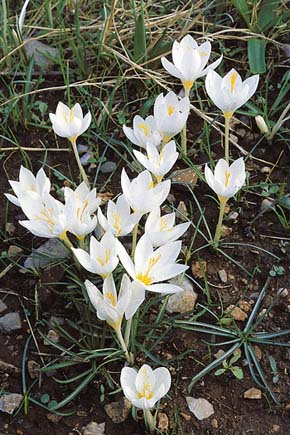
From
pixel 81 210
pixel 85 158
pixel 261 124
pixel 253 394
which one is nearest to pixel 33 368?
pixel 81 210

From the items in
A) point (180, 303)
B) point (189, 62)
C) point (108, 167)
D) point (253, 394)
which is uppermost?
point (189, 62)

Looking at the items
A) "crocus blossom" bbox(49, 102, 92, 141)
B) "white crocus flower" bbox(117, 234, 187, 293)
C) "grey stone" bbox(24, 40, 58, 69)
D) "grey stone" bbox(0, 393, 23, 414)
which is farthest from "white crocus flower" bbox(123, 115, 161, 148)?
"grey stone" bbox(24, 40, 58, 69)

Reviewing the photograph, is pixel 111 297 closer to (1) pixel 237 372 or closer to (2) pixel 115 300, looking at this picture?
(2) pixel 115 300

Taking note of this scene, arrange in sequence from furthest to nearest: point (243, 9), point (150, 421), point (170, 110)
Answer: point (243, 9)
point (170, 110)
point (150, 421)

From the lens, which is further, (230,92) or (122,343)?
(230,92)

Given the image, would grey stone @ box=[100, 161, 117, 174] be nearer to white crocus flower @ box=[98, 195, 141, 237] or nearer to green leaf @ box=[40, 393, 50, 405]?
white crocus flower @ box=[98, 195, 141, 237]

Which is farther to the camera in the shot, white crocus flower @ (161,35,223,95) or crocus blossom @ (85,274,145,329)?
white crocus flower @ (161,35,223,95)

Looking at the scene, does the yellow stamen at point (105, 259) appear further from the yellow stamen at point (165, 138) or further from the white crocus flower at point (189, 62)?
the white crocus flower at point (189, 62)
